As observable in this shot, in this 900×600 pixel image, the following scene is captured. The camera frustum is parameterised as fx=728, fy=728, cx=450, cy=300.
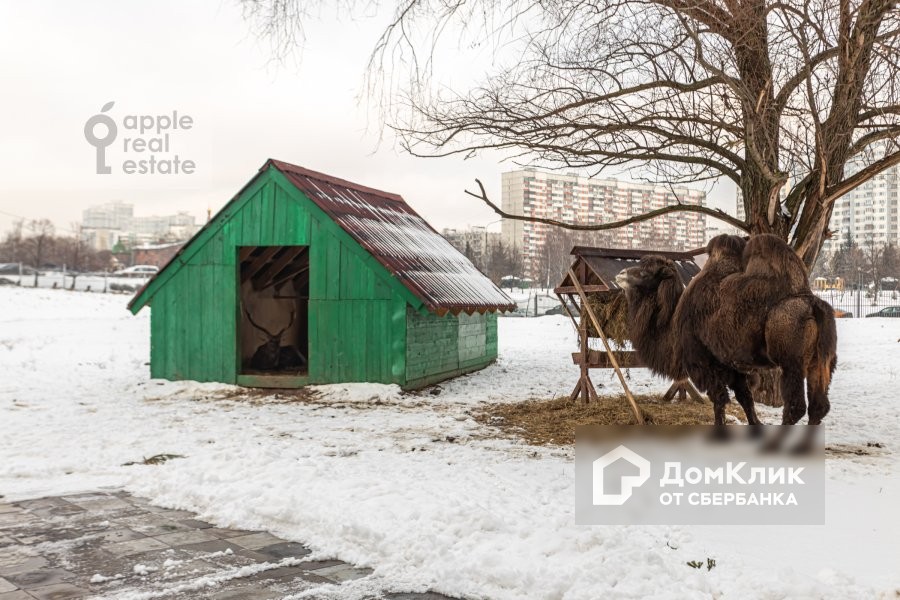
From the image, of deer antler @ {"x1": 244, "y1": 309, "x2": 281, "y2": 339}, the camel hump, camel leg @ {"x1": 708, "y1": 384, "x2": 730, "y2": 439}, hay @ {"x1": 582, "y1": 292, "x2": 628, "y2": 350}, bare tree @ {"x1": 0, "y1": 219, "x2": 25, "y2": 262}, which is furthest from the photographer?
bare tree @ {"x1": 0, "y1": 219, "x2": 25, "y2": 262}

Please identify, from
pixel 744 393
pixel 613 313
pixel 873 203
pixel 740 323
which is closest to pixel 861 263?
pixel 873 203

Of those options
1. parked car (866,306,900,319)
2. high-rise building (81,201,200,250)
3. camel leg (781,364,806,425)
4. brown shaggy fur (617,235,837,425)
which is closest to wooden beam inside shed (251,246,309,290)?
brown shaggy fur (617,235,837,425)

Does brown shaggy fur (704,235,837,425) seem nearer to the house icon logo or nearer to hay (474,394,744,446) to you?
the house icon logo

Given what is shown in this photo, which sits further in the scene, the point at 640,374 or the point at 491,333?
the point at 491,333

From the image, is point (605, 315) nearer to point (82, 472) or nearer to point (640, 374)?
point (640, 374)

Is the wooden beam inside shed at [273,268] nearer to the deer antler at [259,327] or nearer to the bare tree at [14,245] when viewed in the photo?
the deer antler at [259,327]

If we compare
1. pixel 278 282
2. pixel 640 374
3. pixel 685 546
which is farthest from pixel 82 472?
pixel 640 374

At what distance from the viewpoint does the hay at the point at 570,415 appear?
9.17 m

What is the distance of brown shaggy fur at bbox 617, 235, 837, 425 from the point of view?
6281 mm

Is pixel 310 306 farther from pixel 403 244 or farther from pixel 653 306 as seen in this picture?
pixel 653 306

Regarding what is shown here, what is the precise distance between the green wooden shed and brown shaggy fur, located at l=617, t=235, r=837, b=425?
16.2 feet

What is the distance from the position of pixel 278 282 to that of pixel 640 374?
8.07 m

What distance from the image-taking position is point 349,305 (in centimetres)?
1302

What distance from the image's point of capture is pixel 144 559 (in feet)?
15.9
